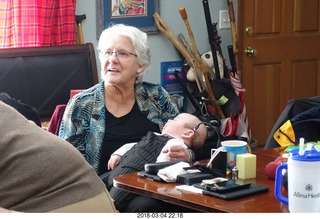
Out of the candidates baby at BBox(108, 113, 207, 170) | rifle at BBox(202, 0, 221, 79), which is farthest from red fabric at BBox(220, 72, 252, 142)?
baby at BBox(108, 113, 207, 170)

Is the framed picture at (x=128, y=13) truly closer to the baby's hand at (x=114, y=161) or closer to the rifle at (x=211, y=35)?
the rifle at (x=211, y=35)

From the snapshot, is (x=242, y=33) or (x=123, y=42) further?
(x=242, y=33)

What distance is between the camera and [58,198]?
65.6 inches

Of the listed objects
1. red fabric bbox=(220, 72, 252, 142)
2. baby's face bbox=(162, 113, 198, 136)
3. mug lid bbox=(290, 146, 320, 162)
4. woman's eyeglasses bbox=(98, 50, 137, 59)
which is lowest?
red fabric bbox=(220, 72, 252, 142)

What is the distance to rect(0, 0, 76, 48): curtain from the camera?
3.68 m

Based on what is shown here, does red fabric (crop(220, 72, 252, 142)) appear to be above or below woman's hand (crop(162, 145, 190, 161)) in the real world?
below

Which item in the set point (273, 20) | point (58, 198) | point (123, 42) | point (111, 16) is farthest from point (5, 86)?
point (273, 20)

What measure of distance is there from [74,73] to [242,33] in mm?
1615

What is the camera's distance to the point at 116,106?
3.25m

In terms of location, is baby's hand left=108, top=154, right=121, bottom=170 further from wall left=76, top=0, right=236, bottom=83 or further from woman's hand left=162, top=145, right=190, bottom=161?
wall left=76, top=0, right=236, bottom=83

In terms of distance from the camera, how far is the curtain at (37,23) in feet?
12.1

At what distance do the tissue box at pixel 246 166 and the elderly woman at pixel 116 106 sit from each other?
100 cm

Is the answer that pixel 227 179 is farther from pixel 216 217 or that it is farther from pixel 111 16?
pixel 111 16

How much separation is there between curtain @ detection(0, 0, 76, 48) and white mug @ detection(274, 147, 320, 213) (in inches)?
88.8
